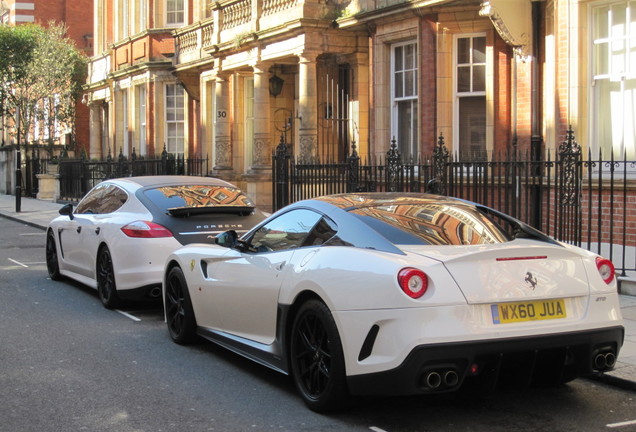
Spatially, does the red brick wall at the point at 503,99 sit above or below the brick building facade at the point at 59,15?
below

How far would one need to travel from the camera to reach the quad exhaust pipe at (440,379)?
16.7 ft

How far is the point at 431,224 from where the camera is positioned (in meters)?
6.09

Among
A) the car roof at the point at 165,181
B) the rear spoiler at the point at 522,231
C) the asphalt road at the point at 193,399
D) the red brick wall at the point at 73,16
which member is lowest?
the asphalt road at the point at 193,399

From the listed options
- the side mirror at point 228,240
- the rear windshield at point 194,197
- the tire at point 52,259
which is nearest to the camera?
the side mirror at point 228,240

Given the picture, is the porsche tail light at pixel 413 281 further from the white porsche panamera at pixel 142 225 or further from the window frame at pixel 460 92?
the window frame at pixel 460 92

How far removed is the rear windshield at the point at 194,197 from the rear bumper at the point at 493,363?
5.05 meters

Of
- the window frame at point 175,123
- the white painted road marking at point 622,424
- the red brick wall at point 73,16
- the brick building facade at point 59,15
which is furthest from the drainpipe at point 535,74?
the red brick wall at point 73,16

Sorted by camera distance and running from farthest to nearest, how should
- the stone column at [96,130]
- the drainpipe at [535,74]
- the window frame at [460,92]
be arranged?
the stone column at [96,130] < the window frame at [460,92] < the drainpipe at [535,74]

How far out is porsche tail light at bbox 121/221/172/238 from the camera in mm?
9438

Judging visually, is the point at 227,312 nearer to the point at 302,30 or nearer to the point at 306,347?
the point at 306,347

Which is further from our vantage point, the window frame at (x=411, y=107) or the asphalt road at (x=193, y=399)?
the window frame at (x=411, y=107)

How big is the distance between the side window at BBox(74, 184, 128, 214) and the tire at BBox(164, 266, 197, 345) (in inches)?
98.8

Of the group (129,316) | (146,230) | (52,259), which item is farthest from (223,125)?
(129,316)

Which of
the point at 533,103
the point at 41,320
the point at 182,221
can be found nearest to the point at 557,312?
the point at 182,221
